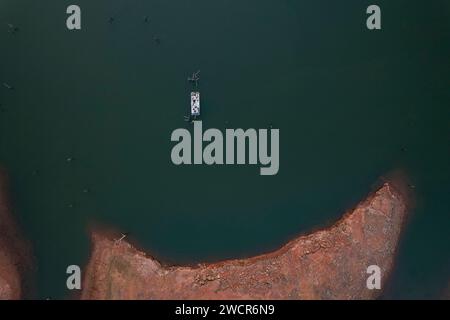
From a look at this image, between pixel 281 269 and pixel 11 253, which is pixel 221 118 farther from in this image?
pixel 11 253

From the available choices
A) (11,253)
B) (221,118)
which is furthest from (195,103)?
(11,253)

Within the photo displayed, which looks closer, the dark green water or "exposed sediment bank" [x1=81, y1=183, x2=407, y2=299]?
"exposed sediment bank" [x1=81, y1=183, x2=407, y2=299]

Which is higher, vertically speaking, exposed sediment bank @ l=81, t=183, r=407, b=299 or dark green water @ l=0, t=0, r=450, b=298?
dark green water @ l=0, t=0, r=450, b=298

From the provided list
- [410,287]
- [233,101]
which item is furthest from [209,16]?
[410,287]

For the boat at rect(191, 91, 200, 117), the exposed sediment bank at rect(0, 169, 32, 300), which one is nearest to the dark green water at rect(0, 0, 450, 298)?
the boat at rect(191, 91, 200, 117)

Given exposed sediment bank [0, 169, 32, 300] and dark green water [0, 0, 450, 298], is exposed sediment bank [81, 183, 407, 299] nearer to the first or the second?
dark green water [0, 0, 450, 298]
